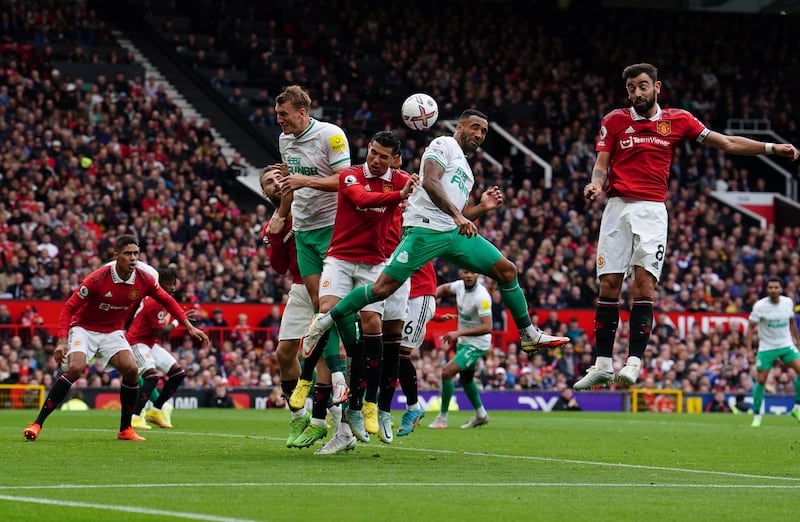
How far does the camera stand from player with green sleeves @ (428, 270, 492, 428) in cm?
2038

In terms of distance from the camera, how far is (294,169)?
43.1ft

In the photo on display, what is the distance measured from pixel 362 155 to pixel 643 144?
24750mm

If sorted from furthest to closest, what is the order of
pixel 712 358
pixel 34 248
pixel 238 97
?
pixel 238 97
pixel 712 358
pixel 34 248

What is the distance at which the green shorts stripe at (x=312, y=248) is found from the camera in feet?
43.7

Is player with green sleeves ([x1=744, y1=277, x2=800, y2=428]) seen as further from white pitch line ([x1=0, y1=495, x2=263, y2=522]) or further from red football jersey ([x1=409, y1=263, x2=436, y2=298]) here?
white pitch line ([x1=0, y1=495, x2=263, y2=522])

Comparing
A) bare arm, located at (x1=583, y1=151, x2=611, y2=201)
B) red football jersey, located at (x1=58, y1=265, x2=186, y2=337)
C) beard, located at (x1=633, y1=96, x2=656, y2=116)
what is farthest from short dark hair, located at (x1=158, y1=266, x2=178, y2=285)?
beard, located at (x1=633, y1=96, x2=656, y2=116)

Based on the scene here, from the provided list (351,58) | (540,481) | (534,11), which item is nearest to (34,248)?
(351,58)

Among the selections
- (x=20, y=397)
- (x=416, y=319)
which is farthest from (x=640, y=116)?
(x=20, y=397)

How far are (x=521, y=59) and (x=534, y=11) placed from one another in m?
3.25

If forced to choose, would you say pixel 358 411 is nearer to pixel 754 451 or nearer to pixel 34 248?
pixel 754 451

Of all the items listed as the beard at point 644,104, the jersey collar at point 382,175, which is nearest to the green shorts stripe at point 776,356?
the beard at point 644,104

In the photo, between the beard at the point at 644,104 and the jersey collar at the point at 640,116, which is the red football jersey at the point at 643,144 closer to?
the jersey collar at the point at 640,116

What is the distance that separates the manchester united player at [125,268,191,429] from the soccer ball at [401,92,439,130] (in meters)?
7.08

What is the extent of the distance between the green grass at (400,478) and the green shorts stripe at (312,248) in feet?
6.06
